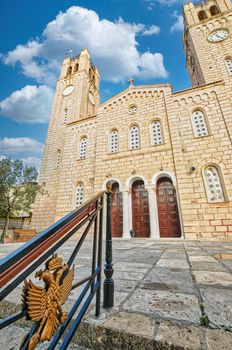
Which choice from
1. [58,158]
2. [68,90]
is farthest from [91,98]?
[58,158]

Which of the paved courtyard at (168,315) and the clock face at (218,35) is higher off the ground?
the clock face at (218,35)

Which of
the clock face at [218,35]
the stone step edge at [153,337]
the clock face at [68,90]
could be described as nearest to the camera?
the stone step edge at [153,337]

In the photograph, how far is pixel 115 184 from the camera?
31.9 ft

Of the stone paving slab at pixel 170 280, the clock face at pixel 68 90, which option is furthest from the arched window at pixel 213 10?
the stone paving slab at pixel 170 280

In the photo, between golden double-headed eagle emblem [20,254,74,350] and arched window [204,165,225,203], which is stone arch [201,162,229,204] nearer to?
arched window [204,165,225,203]

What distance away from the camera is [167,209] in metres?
8.30

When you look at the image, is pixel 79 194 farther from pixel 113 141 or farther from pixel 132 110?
pixel 132 110

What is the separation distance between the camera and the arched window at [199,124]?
8562mm

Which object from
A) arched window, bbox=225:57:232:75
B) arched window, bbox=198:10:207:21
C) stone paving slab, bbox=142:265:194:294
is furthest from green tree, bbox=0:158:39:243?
arched window, bbox=198:10:207:21

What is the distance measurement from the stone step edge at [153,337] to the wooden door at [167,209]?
7.44 m

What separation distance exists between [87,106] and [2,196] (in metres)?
10.2

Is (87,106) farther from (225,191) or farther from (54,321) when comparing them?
(54,321)

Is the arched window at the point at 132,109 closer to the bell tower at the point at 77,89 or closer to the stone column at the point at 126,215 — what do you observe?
the bell tower at the point at 77,89

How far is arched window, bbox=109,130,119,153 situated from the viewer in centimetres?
1037
